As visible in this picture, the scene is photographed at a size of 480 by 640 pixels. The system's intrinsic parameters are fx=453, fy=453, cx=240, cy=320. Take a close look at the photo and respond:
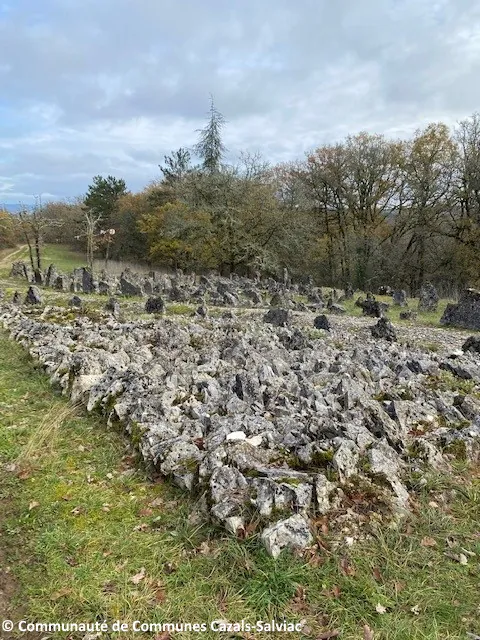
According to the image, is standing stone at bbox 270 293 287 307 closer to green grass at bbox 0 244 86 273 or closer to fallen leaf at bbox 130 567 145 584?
fallen leaf at bbox 130 567 145 584

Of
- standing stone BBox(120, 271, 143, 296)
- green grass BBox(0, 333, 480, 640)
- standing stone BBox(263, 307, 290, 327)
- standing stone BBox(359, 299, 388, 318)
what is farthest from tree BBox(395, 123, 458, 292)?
green grass BBox(0, 333, 480, 640)

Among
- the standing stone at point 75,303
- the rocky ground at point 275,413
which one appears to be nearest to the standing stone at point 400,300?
the rocky ground at point 275,413

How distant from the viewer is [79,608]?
2.69 m

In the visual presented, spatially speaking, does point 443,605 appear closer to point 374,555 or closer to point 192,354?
point 374,555

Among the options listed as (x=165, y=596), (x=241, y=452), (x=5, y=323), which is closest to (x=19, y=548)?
(x=165, y=596)

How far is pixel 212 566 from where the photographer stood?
116 inches

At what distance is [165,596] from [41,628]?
71 cm

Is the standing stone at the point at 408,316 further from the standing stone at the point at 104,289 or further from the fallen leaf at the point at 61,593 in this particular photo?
the fallen leaf at the point at 61,593

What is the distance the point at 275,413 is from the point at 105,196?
44.9 meters

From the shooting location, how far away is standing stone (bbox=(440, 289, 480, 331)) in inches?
514

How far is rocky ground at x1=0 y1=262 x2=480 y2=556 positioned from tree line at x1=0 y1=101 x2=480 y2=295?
18976 millimetres

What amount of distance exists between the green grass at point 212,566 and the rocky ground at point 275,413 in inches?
7.0

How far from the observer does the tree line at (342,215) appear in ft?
85.4

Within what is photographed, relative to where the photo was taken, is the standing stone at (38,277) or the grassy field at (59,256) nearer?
the standing stone at (38,277)
